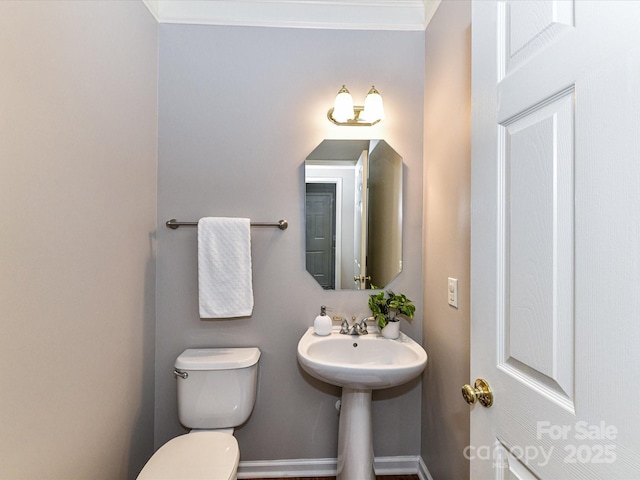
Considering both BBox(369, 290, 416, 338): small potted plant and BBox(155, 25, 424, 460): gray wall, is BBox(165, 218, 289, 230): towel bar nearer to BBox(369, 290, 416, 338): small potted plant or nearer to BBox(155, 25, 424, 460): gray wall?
BBox(155, 25, 424, 460): gray wall

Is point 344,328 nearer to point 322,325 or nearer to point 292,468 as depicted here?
point 322,325

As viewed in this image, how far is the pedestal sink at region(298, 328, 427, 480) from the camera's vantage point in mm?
1229

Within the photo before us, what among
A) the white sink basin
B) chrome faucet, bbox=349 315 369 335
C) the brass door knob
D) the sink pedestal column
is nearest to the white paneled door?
the brass door knob

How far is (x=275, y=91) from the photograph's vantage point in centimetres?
165

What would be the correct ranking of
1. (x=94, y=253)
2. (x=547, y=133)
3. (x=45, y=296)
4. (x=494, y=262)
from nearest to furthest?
(x=547, y=133)
(x=494, y=262)
(x=45, y=296)
(x=94, y=253)

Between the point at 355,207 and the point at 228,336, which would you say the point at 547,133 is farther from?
the point at 228,336

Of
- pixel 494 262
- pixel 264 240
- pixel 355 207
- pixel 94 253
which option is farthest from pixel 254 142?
pixel 494 262

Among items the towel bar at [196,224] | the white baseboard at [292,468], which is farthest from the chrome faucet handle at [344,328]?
the white baseboard at [292,468]

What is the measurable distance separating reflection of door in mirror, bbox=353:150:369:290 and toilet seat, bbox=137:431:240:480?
3.05 feet

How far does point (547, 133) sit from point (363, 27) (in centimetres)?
143

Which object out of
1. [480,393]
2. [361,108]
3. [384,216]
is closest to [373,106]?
[361,108]

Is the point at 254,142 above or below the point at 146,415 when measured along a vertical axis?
above

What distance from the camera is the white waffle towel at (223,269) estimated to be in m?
1.52

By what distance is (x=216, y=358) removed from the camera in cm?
151
